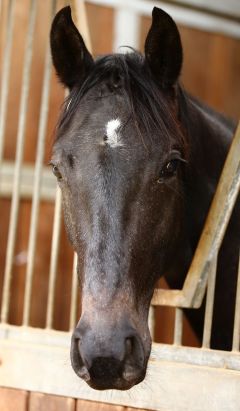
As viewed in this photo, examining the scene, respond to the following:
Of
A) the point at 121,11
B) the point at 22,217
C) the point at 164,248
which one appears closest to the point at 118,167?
the point at 164,248

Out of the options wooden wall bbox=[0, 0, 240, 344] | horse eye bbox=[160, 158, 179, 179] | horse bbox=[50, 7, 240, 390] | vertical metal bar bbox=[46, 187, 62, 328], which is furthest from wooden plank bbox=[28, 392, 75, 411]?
wooden wall bbox=[0, 0, 240, 344]

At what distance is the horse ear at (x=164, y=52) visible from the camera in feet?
6.88

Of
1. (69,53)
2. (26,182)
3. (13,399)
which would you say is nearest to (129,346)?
(13,399)

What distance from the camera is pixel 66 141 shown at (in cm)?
203

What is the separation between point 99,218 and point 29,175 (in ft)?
9.54

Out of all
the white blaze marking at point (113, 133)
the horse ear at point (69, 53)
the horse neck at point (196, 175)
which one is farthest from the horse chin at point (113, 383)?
the horse ear at point (69, 53)

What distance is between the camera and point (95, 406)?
2152 millimetres

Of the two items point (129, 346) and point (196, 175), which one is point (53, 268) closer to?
point (196, 175)

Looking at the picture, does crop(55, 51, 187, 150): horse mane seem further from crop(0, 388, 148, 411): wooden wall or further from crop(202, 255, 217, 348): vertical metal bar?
crop(0, 388, 148, 411): wooden wall

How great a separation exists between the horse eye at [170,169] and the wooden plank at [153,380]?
1.84 ft

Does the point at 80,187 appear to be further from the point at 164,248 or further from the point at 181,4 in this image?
the point at 181,4

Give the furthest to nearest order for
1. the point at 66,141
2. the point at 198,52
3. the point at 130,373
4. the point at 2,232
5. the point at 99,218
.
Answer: the point at 198,52 < the point at 2,232 < the point at 66,141 < the point at 99,218 < the point at 130,373

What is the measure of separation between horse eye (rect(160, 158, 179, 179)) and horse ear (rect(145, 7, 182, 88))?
0.31 meters

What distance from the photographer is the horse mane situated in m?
2.01
